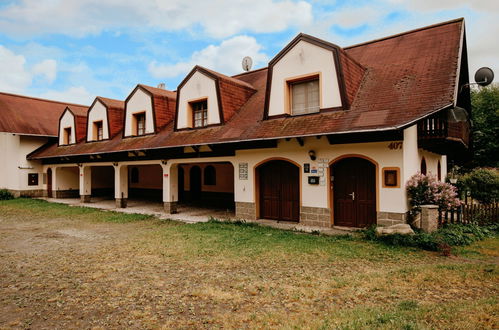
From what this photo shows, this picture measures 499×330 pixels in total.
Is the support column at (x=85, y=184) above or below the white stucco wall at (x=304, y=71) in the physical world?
below

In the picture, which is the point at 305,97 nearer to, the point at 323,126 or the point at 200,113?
the point at 323,126

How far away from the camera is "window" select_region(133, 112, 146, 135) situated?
17.0 metres

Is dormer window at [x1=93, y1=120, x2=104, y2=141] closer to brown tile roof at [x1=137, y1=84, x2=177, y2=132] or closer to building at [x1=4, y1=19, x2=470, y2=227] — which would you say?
building at [x1=4, y1=19, x2=470, y2=227]

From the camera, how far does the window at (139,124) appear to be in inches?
669

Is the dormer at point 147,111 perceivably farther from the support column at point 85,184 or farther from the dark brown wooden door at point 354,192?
the dark brown wooden door at point 354,192

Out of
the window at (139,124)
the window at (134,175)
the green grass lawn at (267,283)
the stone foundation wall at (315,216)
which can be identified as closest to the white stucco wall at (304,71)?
the stone foundation wall at (315,216)

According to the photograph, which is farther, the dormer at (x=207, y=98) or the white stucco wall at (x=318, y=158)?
the dormer at (x=207, y=98)

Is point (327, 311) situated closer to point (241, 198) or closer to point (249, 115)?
point (241, 198)

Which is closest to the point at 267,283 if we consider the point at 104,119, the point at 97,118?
the point at 104,119

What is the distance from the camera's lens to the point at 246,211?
12.4 meters

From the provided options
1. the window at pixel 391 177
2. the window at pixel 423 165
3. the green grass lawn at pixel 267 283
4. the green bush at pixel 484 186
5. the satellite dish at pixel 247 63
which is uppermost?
the satellite dish at pixel 247 63

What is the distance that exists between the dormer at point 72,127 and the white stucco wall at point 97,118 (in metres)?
1.89

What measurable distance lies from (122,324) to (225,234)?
18.7 feet

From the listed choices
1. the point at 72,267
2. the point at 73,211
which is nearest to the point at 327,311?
the point at 72,267
